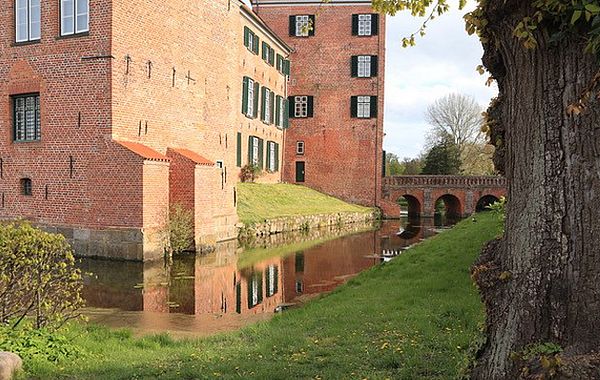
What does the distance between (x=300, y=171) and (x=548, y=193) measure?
32225 mm

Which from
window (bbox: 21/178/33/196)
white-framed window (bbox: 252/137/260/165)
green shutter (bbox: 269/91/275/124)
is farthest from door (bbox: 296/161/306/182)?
window (bbox: 21/178/33/196)

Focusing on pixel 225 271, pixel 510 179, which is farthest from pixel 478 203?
pixel 510 179

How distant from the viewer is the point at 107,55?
47.0 ft

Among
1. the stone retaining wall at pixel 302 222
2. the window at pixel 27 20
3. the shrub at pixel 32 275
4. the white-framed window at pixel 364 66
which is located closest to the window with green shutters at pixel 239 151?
the stone retaining wall at pixel 302 222

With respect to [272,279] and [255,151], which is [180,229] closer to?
[272,279]

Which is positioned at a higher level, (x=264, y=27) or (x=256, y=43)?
(x=264, y=27)

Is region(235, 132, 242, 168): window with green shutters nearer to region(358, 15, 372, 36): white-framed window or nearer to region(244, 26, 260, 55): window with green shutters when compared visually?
region(244, 26, 260, 55): window with green shutters

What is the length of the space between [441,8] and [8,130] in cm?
1472

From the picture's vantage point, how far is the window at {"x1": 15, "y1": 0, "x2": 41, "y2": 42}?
601 inches

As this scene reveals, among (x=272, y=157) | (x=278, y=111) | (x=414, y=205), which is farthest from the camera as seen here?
(x=414, y=205)

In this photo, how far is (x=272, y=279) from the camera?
13.1 m

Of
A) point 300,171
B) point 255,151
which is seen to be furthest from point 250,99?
point 300,171

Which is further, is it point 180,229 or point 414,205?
point 414,205

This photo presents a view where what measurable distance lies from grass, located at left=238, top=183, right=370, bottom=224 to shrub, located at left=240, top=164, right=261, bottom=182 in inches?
28.1
